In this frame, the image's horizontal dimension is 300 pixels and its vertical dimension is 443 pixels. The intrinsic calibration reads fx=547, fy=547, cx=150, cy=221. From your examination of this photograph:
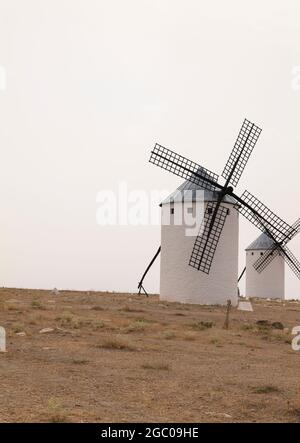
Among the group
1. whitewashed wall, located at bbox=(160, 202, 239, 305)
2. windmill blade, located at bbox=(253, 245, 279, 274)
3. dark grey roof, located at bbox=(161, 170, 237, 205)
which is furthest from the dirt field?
windmill blade, located at bbox=(253, 245, 279, 274)

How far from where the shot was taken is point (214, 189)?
28.3m

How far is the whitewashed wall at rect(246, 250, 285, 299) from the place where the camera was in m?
44.4

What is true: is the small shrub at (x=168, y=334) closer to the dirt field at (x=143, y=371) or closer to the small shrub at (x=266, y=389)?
the dirt field at (x=143, y=371)

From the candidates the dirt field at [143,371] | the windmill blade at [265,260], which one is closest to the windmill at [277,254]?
the windmill blade at [265,260]

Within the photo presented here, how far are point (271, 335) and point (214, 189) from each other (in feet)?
40.8

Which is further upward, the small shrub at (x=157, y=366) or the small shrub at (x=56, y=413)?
the small shrub at (x=56, y=413)

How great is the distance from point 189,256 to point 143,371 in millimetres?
17589

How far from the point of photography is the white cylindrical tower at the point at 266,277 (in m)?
44.4

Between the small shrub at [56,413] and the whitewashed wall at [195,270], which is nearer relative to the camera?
the small shrub at [56,413]

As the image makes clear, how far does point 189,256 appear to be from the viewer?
92.0 ft
